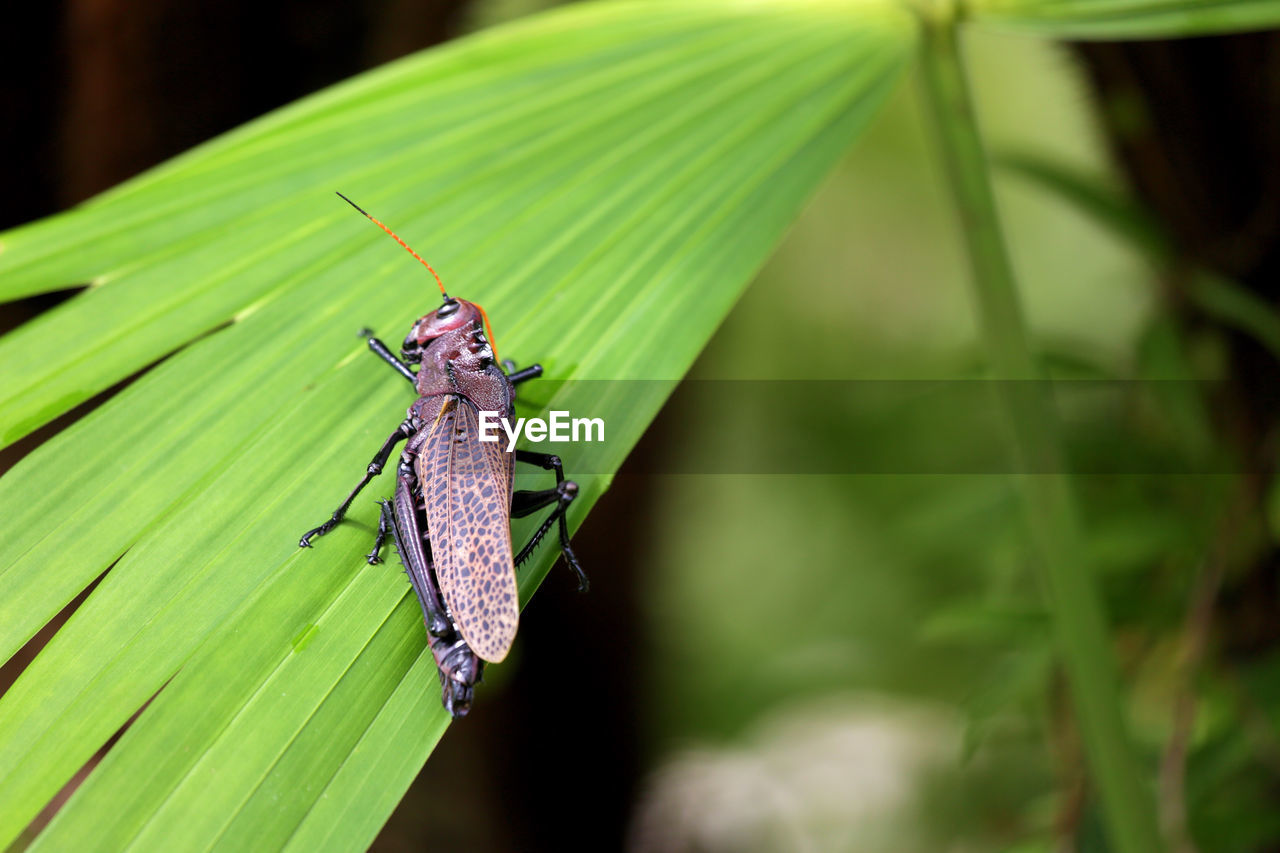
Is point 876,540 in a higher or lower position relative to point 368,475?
higher

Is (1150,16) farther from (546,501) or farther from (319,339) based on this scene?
(319,339)

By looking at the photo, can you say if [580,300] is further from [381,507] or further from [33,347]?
[33,347]

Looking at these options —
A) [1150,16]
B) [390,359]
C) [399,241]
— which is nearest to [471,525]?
[390,359]

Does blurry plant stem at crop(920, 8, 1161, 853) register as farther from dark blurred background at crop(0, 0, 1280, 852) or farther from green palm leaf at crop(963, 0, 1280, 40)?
dark blurred background at crop(0, 0, 1280, 852)

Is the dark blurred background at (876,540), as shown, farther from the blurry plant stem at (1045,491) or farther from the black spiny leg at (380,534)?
the black spiny leg at (380,534)

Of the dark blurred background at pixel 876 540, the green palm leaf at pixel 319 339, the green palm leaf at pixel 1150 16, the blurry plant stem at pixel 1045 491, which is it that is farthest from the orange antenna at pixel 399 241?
the dark blurred background at pixel 876 540

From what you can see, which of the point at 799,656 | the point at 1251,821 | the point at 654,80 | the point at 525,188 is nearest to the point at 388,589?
the point at 525,188
